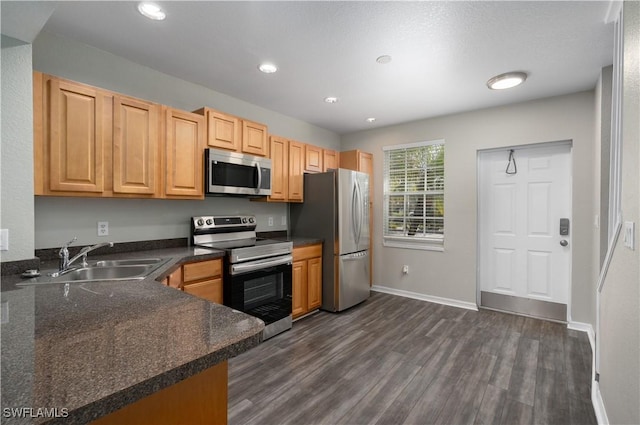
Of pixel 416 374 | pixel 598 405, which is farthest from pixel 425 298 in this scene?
pixel 598 405

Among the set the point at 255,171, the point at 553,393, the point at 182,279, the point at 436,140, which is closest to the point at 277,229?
the point at 255,171

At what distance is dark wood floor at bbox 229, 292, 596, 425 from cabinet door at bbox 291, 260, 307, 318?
16 centimetres

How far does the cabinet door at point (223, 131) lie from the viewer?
2.88m

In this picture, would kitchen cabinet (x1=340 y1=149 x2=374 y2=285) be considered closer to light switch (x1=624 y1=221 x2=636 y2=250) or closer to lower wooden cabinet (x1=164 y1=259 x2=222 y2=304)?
lower wooden cabinet (x1=164 y1=259 x2=222 y2=304)

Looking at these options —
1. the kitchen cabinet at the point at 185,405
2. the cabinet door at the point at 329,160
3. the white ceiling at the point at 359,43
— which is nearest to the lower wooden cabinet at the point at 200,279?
the kitchen cabinet at the point at 185,405

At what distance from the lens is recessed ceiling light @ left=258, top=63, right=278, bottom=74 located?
2.66 metres

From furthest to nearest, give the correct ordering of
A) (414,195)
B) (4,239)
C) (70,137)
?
(414,195) < (70,137) < (4,239)

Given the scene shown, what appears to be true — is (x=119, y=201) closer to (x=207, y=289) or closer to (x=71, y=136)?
(x=71, y=136)

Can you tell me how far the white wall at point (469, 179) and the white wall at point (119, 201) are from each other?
230 centimetres

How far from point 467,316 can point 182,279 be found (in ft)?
10.7

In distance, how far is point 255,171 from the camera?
328 cm

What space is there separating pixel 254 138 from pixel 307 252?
1.47 meters

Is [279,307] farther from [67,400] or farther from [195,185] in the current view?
[67,400]

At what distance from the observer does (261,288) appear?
2982 millimetres
